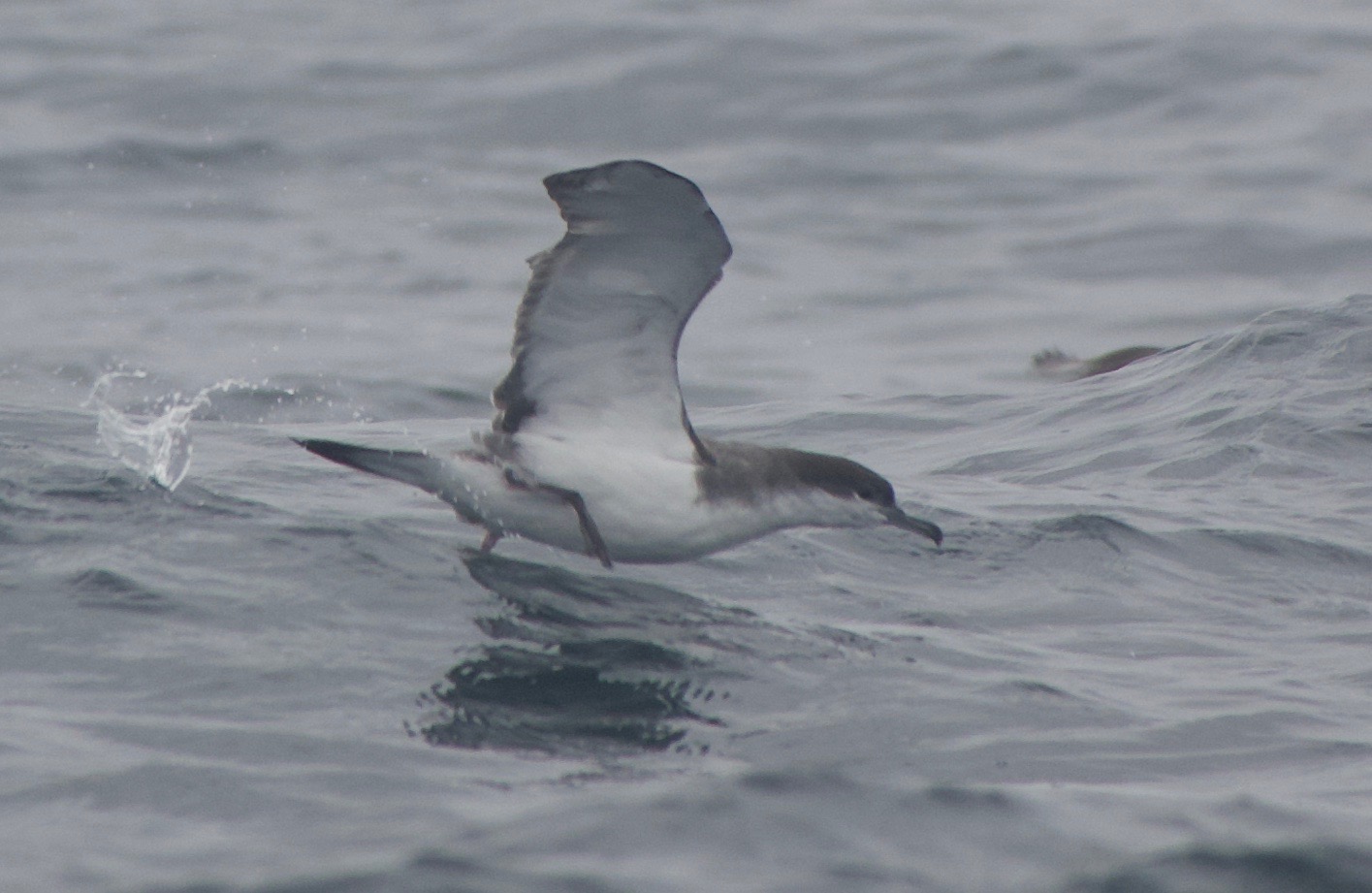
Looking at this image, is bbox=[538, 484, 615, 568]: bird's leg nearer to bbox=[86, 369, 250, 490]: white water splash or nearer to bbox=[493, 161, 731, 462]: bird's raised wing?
bbox=[493, 161, 731, 462]: bird's raised wing

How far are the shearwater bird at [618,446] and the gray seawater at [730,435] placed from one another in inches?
13.6

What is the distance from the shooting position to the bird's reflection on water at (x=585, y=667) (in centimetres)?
596

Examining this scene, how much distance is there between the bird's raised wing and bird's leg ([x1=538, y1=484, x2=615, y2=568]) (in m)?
0.42

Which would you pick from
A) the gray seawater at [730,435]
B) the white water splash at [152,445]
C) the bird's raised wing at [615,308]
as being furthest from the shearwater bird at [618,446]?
the white water splash at [152,445]

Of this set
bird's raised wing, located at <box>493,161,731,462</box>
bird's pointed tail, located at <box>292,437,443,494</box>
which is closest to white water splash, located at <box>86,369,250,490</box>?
bird's pointed tail, located at <box>292,437,443,494</box>

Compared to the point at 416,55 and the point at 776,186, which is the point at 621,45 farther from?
the point at 776,186

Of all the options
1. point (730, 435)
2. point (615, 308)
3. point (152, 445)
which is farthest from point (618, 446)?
point (730, 435)

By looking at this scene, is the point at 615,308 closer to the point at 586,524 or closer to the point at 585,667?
the point at 586,524

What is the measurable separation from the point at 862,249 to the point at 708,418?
17.7ft

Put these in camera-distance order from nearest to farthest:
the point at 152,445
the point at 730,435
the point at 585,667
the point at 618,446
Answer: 1. the point at 585,667
2. the point at 618,446
3. the point at 152,445
4. the point at 730,435

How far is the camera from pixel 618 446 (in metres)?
7.51

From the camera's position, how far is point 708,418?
12125 millimetres

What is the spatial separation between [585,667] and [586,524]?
26.4 inches

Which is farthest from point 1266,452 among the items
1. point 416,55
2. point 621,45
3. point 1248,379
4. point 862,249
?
point 416,55
